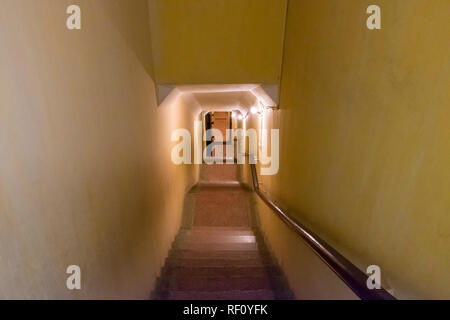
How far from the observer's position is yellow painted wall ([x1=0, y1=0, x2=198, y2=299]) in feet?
2.63

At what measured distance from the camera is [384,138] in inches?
37.9

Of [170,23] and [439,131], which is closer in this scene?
[439,131]

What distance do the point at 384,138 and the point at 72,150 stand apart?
1.31 metres

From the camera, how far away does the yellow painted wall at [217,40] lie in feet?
8.19

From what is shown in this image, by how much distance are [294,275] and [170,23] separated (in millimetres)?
2662

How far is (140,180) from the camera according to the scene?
2127 mm

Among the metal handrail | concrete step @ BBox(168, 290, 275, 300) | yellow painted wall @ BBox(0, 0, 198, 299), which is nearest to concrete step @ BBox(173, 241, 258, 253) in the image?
concrete step @ BBox(168, 290, 275, 300)

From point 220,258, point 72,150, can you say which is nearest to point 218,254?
point 220,258

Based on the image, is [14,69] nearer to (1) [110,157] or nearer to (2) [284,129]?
(1) [110,157]

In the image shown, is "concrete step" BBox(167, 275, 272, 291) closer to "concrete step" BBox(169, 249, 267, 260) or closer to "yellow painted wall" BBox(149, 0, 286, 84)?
"concrete step" BBox(169, 249, 267, 260)

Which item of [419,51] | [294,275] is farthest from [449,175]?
[294,275]

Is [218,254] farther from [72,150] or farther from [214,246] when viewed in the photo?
[72,150]

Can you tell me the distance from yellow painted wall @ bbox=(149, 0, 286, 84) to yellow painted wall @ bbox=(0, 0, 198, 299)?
14.8 inches

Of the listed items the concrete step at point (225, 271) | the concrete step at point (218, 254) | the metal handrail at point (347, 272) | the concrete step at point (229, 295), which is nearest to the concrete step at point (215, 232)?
the concrete step at point (218, 254)
